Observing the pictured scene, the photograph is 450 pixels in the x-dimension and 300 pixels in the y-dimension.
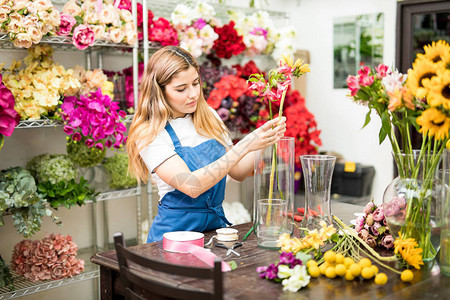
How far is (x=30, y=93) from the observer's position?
2703mm

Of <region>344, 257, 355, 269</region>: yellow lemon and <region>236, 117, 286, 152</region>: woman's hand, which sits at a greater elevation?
<region>236, 117, 286, 152</region>: woman's hand

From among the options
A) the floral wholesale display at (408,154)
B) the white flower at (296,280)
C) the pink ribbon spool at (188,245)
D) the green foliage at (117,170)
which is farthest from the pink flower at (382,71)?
the green foliage at (117,170)

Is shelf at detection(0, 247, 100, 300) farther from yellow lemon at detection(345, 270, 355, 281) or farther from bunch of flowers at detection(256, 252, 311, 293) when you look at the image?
yellow lemon at detection(345, 270, 355, 281)

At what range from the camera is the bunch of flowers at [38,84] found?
8.84ft

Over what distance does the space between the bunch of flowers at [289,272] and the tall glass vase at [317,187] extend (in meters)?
0.24

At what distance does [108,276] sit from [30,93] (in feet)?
4.46

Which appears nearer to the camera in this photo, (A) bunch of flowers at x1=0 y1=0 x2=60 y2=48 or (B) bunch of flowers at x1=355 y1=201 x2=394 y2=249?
(B) bunch of flowers at x1=355 y1=201 x2=394 y2=249

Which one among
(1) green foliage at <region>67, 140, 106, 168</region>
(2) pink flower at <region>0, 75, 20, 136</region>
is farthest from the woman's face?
(1) green foliage at <region>67, 140, 106, 168</region>

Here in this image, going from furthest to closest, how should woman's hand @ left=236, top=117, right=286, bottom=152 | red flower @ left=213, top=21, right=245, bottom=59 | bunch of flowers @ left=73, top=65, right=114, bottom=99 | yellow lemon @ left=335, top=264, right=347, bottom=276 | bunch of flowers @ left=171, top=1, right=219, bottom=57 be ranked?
red flower @ left=213, top=21, right=245, bottom=59, bunch of flowers @ left=171, top=1, right=219, bottom=57, bunch of flowers @ left=73, top=65, right=114, bottom=99, woman's hand @ left=236, top=117, right=286, bottom=152, yellow lemon @ left=335, top=264, right=347, bottom=276

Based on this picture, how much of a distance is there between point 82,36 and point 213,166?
1.22 meters

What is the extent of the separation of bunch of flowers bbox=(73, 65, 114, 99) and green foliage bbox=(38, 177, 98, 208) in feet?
1.73

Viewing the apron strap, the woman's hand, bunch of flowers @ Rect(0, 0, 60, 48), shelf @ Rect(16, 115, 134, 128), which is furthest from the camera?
shelf @ Rect(16, 115, 134, 128)

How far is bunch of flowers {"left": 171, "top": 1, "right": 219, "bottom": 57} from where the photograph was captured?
11.1ft

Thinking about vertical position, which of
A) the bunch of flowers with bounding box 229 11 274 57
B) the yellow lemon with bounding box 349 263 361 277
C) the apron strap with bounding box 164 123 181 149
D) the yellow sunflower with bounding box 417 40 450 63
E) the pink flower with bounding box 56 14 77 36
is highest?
the bunch of flowers with bounding box 229 11 274 57
